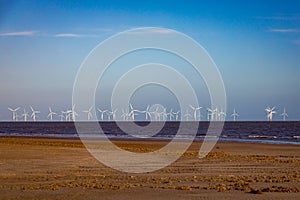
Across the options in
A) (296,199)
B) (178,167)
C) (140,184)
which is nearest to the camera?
(296,199)

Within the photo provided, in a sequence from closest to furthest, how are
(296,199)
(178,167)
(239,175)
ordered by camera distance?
(296,199)
(239,175)
(178,167)

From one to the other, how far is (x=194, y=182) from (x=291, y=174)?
724 centimetres

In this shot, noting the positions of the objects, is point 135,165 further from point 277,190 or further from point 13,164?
point 277,190

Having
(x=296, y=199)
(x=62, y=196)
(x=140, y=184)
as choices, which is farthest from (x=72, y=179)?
(x=296, y=199)

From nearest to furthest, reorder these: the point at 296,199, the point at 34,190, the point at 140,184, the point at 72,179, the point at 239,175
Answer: the point at 296,199
the point at 34,190
the point at 140,184
the point at 72,179
the point at 239,175

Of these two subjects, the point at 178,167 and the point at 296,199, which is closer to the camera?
the point at 296,199

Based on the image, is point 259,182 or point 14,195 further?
point 259,182

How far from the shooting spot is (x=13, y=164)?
118ft

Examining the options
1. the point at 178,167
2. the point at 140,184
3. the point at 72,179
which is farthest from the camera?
the point at 178,167

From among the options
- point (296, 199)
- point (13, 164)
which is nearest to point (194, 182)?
point (296, 199)

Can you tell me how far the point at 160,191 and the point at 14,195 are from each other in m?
5.96

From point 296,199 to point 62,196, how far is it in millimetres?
9004

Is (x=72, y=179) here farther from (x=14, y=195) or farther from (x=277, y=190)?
(x=277, y=190)

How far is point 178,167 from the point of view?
35.7 meters
